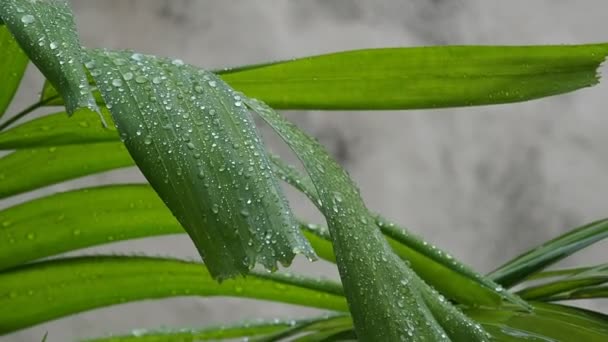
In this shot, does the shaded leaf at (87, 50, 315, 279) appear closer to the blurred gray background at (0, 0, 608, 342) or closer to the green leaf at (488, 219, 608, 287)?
the green leaf at (488, 219, 608, 287)

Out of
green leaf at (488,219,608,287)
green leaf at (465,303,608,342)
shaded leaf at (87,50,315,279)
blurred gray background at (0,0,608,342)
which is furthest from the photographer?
blurred gray background at (0,0,608,342)

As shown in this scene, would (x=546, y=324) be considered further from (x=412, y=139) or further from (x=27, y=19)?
(x=412, y=139)

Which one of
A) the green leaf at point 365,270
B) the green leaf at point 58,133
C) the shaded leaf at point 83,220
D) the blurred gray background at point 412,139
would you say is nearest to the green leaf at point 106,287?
the shaded leaf at point 83,220

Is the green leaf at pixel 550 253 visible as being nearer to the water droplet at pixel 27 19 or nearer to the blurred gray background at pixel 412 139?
the water droplet at pixel 27 19

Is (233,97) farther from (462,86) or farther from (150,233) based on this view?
(150,233)

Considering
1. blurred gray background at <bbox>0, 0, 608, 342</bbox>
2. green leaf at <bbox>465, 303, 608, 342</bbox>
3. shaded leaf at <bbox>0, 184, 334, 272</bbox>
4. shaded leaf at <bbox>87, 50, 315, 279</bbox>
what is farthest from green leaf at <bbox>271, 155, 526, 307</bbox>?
blurred gray background at <bbox>0, 0, 608, 342</bbox>

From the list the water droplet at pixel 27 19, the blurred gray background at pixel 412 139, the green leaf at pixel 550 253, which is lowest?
the water droplet at pixel 27 19
